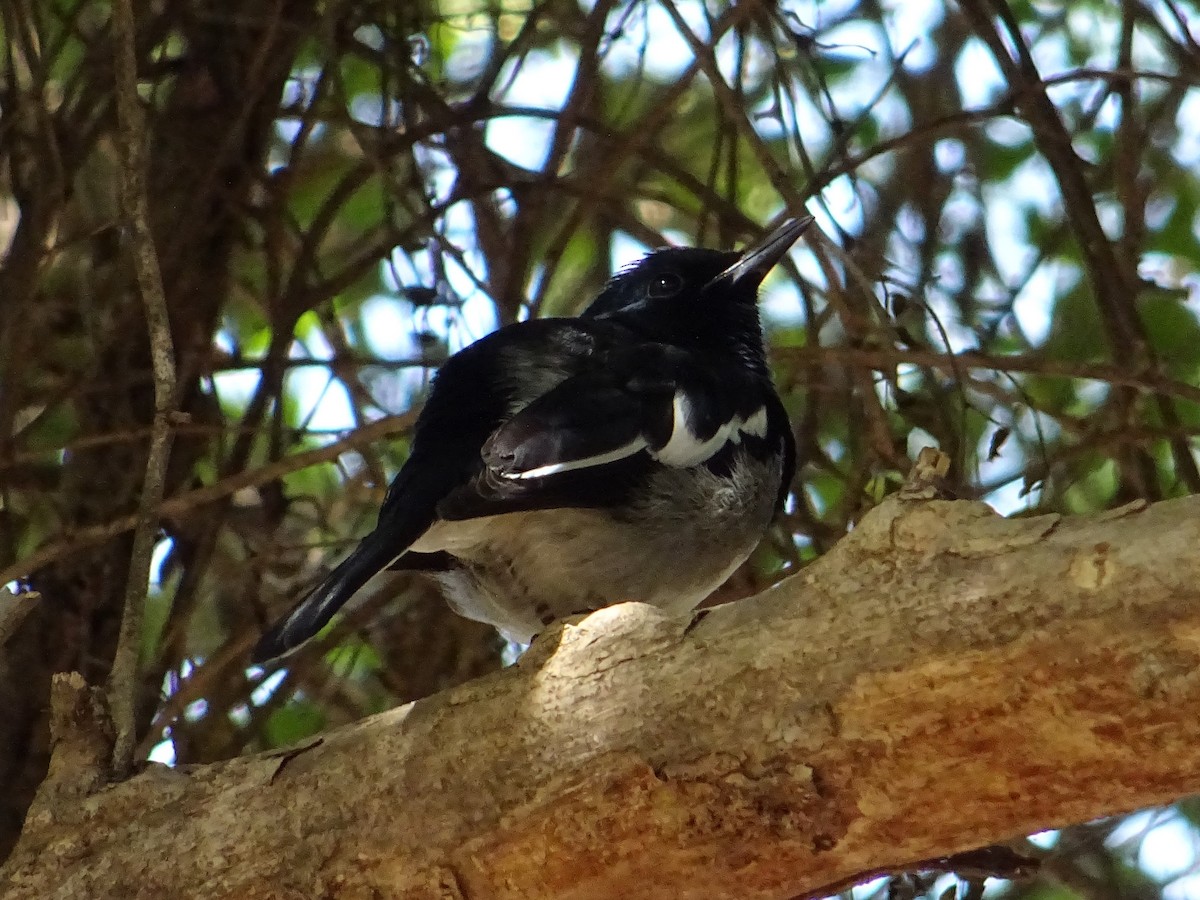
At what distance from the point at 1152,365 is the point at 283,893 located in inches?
74.0

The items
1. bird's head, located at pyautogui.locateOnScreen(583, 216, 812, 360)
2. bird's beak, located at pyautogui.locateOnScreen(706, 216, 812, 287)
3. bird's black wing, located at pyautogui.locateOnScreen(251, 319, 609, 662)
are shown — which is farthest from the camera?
bird's head, located at pyautogui.locateOnScreen(583, 216, 812, 360)

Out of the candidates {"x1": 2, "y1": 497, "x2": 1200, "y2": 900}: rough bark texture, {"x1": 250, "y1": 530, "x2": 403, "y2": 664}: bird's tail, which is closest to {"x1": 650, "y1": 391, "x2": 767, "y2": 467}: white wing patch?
{"x1": 250, "y1": 530, "x2": 403, "y2": 664}: bird's tail

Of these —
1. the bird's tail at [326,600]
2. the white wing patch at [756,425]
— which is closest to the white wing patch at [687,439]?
the white wing patch at [756,425]

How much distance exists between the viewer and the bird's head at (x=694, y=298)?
3455 mm

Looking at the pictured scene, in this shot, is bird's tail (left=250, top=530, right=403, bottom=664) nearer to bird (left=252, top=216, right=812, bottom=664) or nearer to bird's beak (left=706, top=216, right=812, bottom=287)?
bird (left=252, top=216, right=812, bottom=664)

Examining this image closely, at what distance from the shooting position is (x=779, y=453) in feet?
10.1

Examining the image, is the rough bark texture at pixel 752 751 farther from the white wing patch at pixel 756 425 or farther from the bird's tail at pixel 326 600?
the white wing patch at pixel 756 425

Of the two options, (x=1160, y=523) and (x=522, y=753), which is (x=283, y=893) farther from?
(x=1160, y=523)

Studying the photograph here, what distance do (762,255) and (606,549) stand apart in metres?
0.87

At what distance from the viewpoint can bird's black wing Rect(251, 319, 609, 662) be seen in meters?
2.49

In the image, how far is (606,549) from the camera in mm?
2764

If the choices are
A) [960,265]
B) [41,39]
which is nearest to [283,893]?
[41,39]

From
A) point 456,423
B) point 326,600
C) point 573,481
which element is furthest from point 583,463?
point 326,600

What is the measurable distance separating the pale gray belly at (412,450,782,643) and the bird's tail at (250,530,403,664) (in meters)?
0.18
